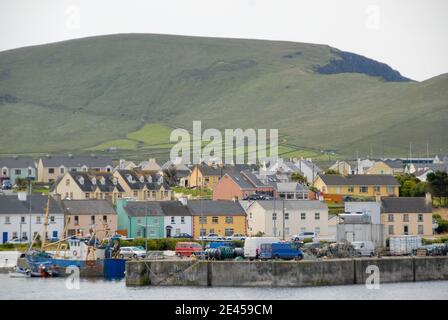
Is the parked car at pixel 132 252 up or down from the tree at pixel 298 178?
down

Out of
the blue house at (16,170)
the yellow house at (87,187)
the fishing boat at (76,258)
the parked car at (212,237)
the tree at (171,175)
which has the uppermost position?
the blue house at (16,170)

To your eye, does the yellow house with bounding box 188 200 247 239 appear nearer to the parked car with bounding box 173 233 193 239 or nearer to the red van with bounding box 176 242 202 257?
the parked car with bounding box 173 233 193 239

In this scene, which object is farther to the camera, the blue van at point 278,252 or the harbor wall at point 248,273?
the blue van at point 278,252

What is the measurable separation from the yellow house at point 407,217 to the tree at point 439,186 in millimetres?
13461

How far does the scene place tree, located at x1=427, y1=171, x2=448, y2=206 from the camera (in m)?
117

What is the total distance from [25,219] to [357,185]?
41400 millimetres

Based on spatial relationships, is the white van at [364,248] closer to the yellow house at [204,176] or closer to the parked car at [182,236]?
the parked car at [182,236]

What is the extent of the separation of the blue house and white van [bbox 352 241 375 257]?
78.5 metres

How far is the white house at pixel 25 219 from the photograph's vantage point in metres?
96.1

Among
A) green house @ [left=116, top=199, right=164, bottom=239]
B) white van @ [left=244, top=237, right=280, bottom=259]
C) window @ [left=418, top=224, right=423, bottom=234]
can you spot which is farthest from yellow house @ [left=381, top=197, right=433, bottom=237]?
white van @ [left=244, top=237, right=280, bottom=259]

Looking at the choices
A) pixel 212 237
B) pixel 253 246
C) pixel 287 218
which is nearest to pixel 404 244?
pixel 287 218

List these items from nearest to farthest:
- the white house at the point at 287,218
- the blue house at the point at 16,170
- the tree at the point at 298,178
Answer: the white house at the point at 287,218
the tree at the point at 298,178
the blue house at the point at 16,170

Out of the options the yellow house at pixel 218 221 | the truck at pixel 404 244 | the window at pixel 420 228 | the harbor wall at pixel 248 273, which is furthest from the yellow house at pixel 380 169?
the harbor wall at pixel 248 273
